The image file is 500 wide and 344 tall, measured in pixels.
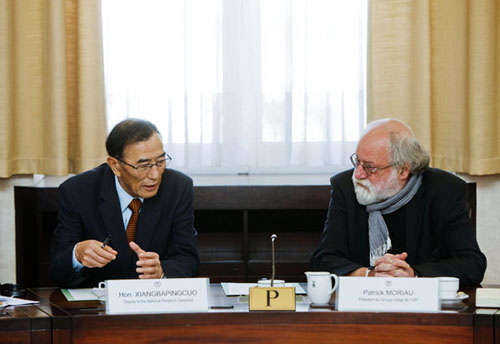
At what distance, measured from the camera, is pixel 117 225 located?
3.14 metres

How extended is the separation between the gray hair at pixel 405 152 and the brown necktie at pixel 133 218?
1.08m

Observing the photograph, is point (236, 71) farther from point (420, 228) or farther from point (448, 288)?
point (448, 288)

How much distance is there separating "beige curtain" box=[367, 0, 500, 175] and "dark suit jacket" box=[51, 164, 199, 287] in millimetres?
1546

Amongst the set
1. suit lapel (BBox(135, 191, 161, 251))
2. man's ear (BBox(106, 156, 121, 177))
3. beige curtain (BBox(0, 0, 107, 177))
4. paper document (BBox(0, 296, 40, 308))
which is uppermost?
beige curtain (BBox(0, 0, 107, 177))

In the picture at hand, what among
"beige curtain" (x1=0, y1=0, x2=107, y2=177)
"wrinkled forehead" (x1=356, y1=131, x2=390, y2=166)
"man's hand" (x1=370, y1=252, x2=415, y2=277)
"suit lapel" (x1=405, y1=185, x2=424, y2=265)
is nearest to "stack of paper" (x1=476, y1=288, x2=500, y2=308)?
"man's hand" (x1=370, y1=252, x2=415, y2=277)

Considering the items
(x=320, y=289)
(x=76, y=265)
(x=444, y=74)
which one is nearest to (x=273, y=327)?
(x=320, y=289)

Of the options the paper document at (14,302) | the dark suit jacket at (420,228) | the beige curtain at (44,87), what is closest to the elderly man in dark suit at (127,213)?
the paper document at (14,302)

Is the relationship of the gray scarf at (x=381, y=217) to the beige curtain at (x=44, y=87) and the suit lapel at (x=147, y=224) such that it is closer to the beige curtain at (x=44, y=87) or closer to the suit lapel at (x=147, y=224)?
the suit lapel at (x=147, y=224)

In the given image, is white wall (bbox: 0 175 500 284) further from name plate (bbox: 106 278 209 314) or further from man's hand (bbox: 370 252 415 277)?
name plate (bbox: 106 278 209 314)

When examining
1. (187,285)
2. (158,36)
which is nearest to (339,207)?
(187,285)

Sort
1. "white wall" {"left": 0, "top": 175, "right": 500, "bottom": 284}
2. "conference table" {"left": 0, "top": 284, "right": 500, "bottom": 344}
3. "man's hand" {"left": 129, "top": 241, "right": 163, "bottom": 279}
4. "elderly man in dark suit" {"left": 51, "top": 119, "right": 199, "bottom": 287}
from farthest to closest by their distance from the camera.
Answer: "white wall" {"left": 0, "top": 175, "right": 500, "bottom": 284} → "elderly man in dark suit" {"left": 51, "top": 119, "right": 199, "bottom": 287} → "man's hand" {"left": 129, "top": 241, "right": 163, "bottom": 279} → "conference table" {"left": 0, "top": 284, "right": 500, "bottom": 344}

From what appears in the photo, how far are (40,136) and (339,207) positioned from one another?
1.87 metres

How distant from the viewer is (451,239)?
3.14 metres

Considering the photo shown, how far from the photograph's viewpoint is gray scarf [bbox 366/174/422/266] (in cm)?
318
